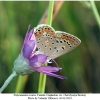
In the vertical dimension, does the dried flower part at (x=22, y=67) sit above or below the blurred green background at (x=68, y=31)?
below

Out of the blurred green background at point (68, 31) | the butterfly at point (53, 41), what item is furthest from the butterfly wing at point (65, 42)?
the blurred green background at point (68, 31)

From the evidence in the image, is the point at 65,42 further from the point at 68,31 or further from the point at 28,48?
the point at 68,31

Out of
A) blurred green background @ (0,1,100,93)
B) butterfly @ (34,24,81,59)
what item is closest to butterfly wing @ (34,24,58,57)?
butterfly @ (34,24,81,59)

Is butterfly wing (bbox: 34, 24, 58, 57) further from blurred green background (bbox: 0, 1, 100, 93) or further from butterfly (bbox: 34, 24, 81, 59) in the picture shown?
blurred green background (bbox: 0, 1, 100, 93)

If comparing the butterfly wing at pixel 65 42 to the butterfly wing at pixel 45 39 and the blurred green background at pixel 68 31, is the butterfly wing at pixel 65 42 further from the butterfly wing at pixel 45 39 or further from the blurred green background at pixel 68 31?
the blurred green background at pixel 68 31

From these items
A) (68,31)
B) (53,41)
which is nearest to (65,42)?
(53,41)

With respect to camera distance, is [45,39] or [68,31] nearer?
[45,39]

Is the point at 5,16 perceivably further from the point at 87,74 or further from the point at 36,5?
the point at 87,74
